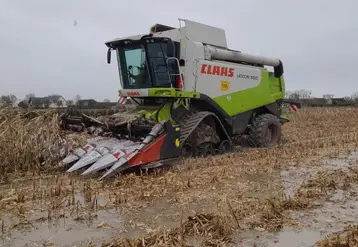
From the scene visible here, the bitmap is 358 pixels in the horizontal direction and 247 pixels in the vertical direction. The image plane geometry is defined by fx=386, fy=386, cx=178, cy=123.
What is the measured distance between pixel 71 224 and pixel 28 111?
13.9 ft

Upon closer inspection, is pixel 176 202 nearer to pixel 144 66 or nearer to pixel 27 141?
pixel 27 141

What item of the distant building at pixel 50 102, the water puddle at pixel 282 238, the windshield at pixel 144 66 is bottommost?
the water puddle at pixel 282 238

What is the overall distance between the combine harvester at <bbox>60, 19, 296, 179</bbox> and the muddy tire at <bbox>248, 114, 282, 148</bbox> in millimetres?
26

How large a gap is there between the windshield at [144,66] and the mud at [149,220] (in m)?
3.68

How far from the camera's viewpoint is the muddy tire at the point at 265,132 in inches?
395

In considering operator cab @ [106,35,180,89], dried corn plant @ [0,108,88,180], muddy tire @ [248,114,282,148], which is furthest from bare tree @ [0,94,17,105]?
muddy tire @ [248,114,282,148]

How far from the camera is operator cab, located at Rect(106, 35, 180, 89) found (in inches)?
323

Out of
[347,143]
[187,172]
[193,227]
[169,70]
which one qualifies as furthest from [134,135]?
[347,143]

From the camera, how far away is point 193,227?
3566mm

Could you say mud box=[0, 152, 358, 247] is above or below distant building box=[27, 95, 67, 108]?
below

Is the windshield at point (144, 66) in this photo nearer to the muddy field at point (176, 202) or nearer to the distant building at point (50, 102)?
the distant building at point (50, 102)

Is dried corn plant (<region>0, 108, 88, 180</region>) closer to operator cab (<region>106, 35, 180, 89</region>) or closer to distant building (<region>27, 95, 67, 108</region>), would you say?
distant building (<region>27, 95, 67, 108</region>)

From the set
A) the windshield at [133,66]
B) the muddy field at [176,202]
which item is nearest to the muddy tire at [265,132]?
the muddy field at [176,202]

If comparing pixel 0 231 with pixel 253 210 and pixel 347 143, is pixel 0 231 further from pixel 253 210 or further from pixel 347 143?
pixel 347 143
